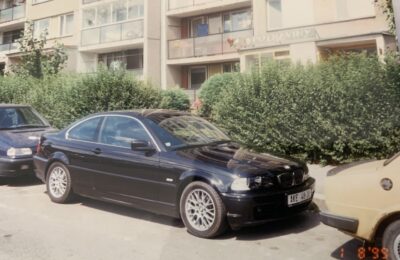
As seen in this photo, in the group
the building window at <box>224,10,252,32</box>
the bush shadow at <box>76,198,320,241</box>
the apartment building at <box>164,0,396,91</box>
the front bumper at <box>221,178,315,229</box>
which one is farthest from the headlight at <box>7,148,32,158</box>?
the building window at <box>224,10,252,32</box>

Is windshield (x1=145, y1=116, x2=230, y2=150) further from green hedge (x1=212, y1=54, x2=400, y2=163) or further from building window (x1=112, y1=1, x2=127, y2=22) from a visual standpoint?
building window (x1=112, y1=1, x2=127, y2=22)

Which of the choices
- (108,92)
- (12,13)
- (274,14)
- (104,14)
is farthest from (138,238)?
(12,13)

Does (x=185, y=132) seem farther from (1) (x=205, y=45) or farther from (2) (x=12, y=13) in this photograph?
(2) (x=12, y=13)

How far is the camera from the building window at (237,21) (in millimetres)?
23647

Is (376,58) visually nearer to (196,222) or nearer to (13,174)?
(196,222)

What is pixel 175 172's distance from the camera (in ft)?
18.4

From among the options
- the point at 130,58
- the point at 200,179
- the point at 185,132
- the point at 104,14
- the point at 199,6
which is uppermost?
the point at 104,14

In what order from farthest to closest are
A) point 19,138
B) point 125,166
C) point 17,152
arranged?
point 19,138 → point 17,152 → point 125,166

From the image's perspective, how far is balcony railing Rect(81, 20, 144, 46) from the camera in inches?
1034

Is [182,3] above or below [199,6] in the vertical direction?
above

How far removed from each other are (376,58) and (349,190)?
5.49 metres

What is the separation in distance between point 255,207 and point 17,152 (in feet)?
18.6

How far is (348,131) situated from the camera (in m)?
8.95

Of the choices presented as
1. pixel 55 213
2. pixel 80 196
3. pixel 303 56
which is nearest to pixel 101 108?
pixel 80 196
